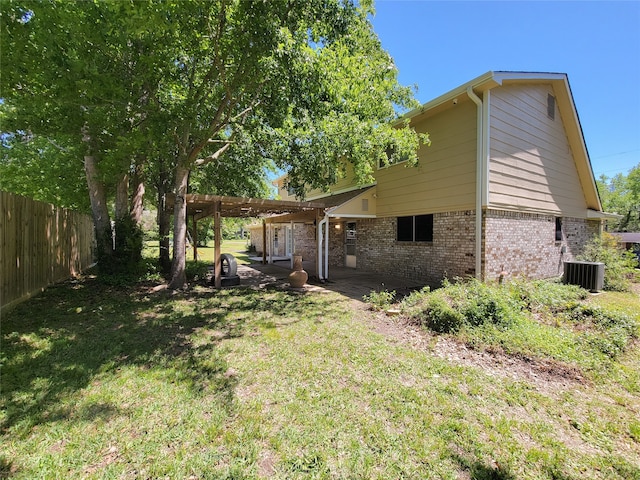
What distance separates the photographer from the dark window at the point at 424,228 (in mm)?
9875

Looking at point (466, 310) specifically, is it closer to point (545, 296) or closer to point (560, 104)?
point (545, 296)

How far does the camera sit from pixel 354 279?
427 inches

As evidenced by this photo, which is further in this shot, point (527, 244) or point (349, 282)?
point (349, 282)

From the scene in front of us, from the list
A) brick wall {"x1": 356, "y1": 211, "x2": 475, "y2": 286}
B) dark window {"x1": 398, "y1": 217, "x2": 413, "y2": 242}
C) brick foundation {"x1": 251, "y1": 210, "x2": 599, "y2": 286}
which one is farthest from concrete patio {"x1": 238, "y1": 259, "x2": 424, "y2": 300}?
dark window {"x1": 398, "y1": 217, "x2": 413, "y2": 242}

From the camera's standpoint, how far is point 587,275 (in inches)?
369

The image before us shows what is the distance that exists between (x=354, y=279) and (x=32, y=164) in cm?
1330

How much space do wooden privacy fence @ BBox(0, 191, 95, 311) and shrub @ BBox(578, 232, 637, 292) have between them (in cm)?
1579

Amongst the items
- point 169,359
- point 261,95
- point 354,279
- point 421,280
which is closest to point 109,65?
point 261,95

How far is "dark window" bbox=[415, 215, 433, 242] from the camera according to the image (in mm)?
9875

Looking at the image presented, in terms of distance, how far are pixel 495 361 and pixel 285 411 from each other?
3.15m

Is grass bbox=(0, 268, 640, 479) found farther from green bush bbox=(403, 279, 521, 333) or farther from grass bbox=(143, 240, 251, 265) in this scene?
grass bbox=(143, 240, 251, 265)

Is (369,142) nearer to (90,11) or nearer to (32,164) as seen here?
(90,11)

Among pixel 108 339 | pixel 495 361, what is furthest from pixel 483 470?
pixel 108 339

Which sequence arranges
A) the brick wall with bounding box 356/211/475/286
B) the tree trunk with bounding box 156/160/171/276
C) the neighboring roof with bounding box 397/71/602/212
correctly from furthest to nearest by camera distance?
the tree trunk with bounding box 156/160/171/276
the brick wall with bounding box 356/211/475/286
the neighboring roof with bounding box 397/71/602/212
